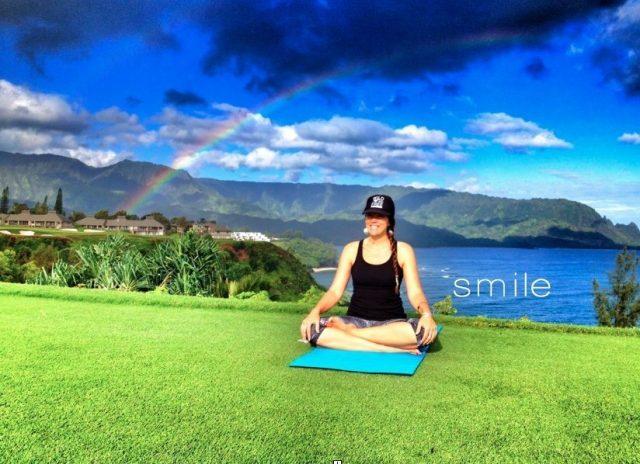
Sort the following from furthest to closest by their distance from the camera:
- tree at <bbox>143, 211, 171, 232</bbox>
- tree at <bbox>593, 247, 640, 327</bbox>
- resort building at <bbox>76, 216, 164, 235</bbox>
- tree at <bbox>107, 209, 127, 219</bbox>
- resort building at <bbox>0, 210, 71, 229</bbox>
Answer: tree at <bbox>107, 209, 127, 219</bbox>, resort building at <bbox>0, 210, 71, 229</bbox>, resort building at <bbox>76, 216, 164, 235</bbox>, tree at <bbox>143, 211, 171, 232</bbox>, tree at <bbox>593, 247, 640, 327</bbox>

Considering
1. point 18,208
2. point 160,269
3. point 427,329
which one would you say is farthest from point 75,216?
point 427,329

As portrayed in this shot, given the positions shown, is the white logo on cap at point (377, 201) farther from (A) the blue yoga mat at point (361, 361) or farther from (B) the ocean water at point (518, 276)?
(B) the ocean water at point (518, 276)

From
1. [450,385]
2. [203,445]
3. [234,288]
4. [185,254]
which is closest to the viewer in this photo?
[203,445]

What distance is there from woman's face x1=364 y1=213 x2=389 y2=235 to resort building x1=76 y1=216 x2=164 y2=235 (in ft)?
196

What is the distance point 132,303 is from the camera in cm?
851

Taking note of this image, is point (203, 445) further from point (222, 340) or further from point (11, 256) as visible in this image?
point (11, 256)

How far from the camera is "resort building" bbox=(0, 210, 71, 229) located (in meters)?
67.9

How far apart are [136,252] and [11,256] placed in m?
9.81

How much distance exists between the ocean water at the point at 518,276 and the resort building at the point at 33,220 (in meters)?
32.5

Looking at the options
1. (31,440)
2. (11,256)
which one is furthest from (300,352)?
(11,256)

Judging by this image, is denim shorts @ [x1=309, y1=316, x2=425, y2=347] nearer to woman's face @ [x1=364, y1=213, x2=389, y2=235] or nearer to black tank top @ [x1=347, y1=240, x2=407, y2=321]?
black tank top @ [x1=347, y1=240, x2=407, y2=321]

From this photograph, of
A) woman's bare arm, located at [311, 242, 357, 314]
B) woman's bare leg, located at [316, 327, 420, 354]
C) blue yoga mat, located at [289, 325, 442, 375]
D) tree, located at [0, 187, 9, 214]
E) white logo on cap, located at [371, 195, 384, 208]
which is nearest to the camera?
blue yoga mat, located at [289, 325, 442, 375]

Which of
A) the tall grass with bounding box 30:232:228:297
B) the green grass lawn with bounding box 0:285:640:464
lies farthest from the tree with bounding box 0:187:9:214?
the green grass lawn with bounding box 0:285:640:464

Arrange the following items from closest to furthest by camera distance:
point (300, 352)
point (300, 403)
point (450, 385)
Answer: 1. point (300, 403)
2. point (450, 385)
3. point (300, 352)
